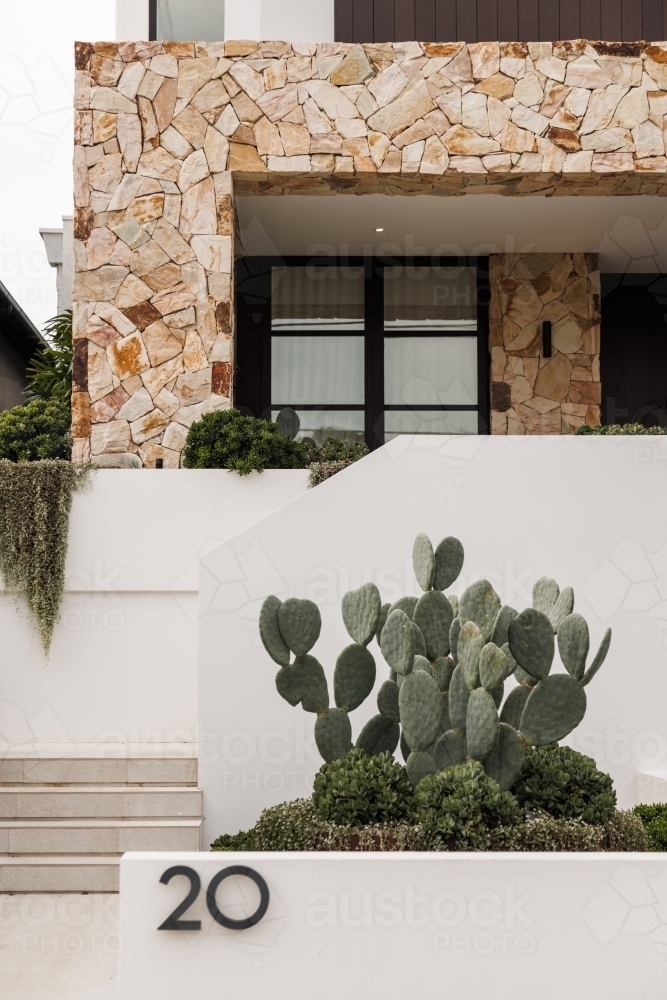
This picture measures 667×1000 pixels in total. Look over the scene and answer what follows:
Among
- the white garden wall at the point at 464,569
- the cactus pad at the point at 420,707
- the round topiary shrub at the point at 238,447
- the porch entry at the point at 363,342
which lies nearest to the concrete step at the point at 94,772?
the white garden wall at the point at 464,569

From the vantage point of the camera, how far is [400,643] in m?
4.50

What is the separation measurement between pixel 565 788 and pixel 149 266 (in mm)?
5761

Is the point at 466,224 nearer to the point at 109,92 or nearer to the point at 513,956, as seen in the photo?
the point at 109,92

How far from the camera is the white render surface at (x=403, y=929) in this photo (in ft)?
12.9

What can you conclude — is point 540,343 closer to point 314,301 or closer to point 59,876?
point 314,301

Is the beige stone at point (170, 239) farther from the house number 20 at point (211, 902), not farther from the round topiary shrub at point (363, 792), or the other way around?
the house number 20 at point (211, 902)

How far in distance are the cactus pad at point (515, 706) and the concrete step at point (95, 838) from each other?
2372mm

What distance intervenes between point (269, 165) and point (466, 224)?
8.23 ft

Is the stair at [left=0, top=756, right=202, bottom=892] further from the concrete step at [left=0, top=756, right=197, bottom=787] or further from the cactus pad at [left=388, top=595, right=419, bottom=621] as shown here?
the cactus pad at [left=388, top=595, right=419, bottom=621]

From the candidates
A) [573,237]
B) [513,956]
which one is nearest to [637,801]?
[513,956]

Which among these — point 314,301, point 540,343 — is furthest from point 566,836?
point 314,301

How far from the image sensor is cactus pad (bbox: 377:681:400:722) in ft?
16.3

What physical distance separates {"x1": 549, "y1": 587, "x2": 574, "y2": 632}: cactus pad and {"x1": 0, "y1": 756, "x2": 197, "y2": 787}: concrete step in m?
2.92

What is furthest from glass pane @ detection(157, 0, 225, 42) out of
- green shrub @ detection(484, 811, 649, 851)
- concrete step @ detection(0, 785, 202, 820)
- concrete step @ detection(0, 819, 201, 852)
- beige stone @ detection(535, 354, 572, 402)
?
green shrub @ detection(484, 811, 649, 851)
